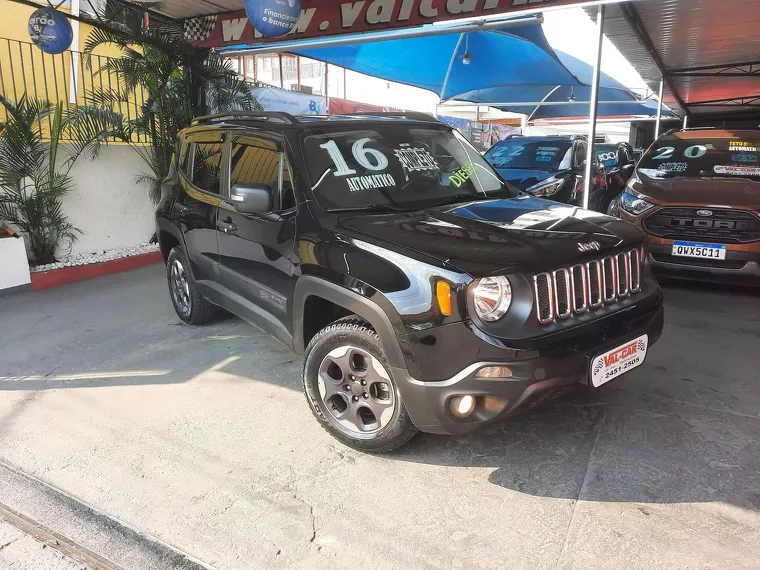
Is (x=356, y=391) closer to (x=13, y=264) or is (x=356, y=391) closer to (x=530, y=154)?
(x=13, y=264)

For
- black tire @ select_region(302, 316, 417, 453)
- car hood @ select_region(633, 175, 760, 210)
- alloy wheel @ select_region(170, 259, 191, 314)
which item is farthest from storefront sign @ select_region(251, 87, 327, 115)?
black tire @ select_region(302, 316, 417, 453)

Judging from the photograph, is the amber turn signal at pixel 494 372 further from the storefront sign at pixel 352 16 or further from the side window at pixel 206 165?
the storefront sign at pixel 352 16

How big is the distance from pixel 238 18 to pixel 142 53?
166cm

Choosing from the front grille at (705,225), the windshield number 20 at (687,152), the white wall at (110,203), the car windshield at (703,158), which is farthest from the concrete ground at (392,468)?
the white wall at (110,203)

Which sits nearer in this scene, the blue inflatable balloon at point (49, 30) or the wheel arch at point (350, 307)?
the wheel arch at point (350, 307)

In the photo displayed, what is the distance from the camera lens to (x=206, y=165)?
441 cm

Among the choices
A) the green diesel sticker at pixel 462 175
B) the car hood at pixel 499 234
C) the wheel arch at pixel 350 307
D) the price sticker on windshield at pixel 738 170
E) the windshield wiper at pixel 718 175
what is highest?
→ the green diesel sticker at pixel 462 175

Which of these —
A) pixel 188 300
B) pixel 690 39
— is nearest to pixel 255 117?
pixel 188 300

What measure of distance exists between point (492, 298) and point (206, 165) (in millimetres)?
2828

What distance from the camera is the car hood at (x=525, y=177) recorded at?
8.19m

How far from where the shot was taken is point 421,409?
2580 mm

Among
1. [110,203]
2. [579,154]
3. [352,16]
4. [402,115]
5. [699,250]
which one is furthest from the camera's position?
[579,154]

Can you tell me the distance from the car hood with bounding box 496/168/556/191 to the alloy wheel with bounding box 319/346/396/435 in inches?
230

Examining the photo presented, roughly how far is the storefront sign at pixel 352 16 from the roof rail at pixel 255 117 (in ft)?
6.76
